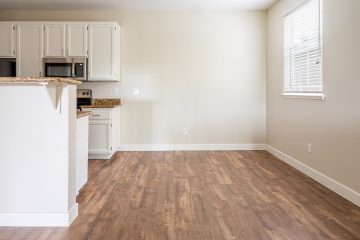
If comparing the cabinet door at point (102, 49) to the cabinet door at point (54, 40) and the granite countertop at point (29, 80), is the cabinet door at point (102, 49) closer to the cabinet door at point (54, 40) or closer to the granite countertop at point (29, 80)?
the cabinet door at point (54, 40)

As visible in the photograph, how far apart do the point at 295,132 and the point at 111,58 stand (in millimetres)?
3129

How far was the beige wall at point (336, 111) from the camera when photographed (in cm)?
310

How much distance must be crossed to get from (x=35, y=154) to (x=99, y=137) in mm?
2806

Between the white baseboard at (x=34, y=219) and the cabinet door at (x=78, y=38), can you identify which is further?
the cabinet door at (x=78, y=38)

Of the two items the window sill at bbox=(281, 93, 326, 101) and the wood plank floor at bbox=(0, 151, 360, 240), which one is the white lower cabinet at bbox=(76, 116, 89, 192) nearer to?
the wood plank floor at bbox=(0, 151, 360, 240)


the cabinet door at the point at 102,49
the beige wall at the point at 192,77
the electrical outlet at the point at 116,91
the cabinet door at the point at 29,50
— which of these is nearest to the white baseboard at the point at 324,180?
the beige wall at the point at 192,77

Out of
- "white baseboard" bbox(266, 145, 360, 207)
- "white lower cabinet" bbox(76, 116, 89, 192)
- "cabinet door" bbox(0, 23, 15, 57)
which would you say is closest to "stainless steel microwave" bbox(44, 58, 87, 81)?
"cabinet door" bbox(0, 23, 15, 57)

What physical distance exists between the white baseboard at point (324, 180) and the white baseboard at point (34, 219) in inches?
98.8

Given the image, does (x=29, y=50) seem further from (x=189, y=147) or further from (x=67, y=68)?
(x=189, y=147)

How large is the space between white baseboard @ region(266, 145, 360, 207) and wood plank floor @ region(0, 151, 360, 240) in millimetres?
69

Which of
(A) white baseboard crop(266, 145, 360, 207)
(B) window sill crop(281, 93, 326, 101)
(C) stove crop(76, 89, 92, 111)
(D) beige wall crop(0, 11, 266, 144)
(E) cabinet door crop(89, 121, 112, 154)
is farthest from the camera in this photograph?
(D) beige wall crop(0, 11, 266, 144)

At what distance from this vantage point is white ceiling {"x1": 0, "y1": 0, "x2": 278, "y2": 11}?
534cm

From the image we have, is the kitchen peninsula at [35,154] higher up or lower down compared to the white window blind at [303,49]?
lower down

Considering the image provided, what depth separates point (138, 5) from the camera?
5.54 meters
